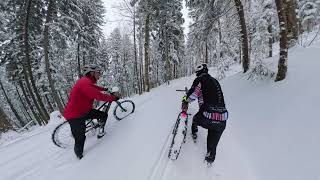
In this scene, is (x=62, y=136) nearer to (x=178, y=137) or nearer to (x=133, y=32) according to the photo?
(x=178, y=137)

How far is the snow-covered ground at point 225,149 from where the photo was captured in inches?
245

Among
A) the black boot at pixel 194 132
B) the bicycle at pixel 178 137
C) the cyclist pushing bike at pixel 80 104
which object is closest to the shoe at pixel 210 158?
the bicycle at pixel 178 137

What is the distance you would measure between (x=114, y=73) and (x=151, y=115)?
49360mm

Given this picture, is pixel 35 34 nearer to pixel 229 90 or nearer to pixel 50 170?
pixel 229 90

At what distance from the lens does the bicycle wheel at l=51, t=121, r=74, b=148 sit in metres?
8.42

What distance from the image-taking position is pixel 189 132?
27.5 ft

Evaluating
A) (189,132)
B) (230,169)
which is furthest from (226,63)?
(230,169)

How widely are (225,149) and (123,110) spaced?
4327 mm

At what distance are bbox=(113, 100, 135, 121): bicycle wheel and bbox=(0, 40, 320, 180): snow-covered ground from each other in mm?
284

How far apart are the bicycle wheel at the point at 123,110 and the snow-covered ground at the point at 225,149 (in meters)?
0.28

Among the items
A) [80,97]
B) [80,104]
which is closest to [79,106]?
[80,104]

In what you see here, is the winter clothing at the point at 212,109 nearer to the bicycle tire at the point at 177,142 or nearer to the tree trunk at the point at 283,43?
the bicycle tire at the point at 177,142

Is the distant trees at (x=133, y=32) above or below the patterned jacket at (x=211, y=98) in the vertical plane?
above

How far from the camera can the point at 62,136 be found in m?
8.73
